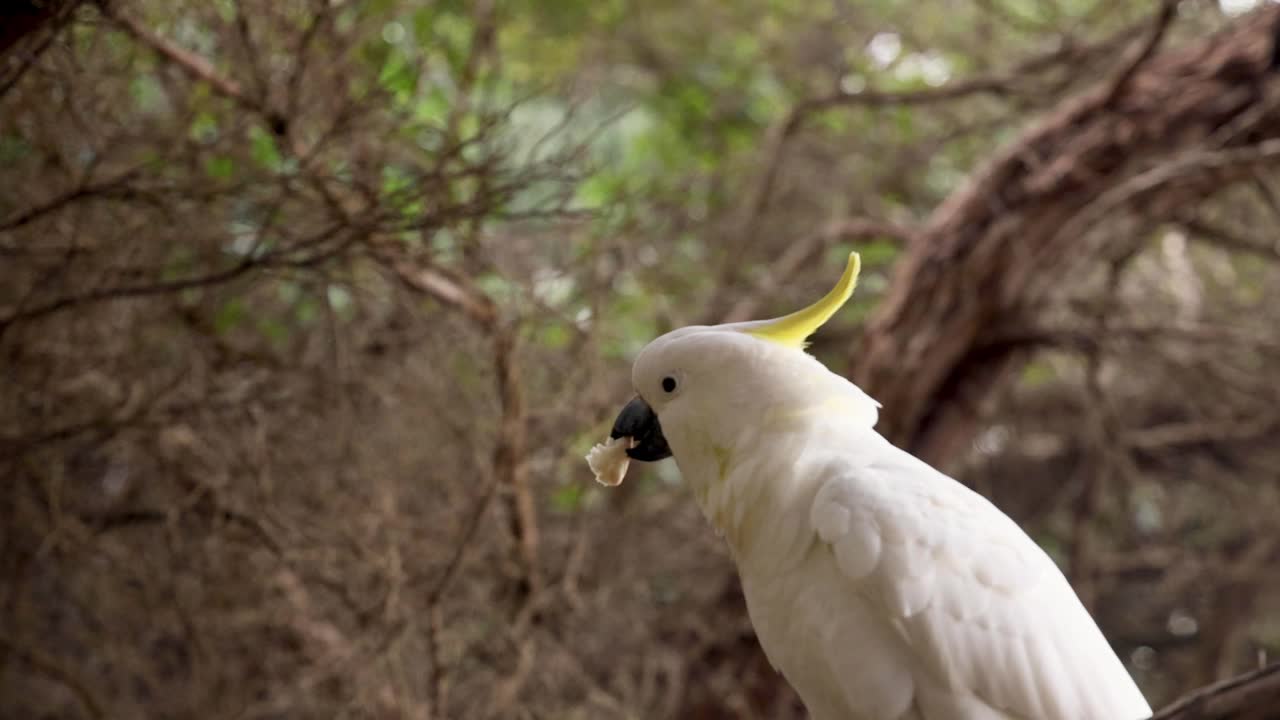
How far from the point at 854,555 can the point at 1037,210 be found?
1978mm

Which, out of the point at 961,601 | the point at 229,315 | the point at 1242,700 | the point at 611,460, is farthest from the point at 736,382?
the point at 229,315

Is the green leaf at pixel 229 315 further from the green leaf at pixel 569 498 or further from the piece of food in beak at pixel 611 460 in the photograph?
the piece of food in beak at pixel 611 460

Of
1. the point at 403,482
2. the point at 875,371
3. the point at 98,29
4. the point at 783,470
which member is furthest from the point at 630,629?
the point at 98,29

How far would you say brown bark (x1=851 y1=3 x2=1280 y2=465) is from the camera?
10.6 ft

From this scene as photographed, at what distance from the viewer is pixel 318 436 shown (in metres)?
3.12

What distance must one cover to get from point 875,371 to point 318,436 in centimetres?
154

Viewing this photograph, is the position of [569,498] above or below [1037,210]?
below

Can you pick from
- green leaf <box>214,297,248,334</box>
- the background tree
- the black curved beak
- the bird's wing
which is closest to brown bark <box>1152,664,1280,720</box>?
the bird's wing

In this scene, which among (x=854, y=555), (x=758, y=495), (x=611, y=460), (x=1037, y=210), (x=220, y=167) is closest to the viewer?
(x=854, y=555)

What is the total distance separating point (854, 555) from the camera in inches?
68.5

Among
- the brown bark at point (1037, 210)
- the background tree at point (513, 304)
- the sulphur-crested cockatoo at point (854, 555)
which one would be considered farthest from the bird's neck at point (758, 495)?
the brown bark at point (1037, 210)

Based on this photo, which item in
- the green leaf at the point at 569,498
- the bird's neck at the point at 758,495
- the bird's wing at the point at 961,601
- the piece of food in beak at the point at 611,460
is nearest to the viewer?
the bird's wing at the point at 961,601

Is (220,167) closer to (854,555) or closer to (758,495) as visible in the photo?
(758,495)

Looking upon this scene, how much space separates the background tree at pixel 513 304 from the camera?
2.51 m
